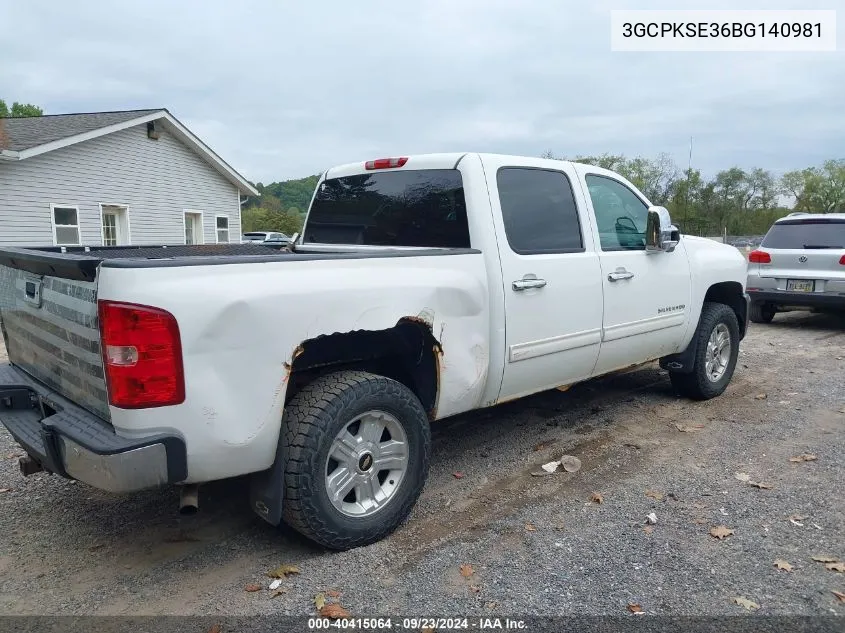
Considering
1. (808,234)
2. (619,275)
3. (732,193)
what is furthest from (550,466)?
(732,193)

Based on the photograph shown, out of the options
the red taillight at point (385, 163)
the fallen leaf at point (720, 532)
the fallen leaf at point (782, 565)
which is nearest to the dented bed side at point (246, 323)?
the red taillight at point (385, 163)

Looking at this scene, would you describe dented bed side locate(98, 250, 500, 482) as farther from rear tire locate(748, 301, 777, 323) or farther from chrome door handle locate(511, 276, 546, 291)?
rear tire locate(748, 301, 777, 323)

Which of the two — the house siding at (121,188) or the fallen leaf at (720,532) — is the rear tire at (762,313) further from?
the house siding at (121,188)

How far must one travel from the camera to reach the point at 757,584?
2896 mm

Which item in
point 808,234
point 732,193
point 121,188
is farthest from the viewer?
point 732,193

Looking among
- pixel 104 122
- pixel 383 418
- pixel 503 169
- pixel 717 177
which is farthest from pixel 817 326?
pixel 717 177

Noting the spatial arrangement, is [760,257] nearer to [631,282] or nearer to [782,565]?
[631,282]

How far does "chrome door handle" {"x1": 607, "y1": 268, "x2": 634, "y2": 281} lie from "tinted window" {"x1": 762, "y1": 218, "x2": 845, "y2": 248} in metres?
6.40

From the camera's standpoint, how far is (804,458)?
173 inches

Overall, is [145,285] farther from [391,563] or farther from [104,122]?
[104,122]

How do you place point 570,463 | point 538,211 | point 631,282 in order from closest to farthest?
point 538,211 < point 570,463 < point 631,282

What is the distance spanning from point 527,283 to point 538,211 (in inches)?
22.7

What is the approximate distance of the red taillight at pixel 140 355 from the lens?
8.03 ft

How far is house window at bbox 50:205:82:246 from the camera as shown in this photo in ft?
49.3
